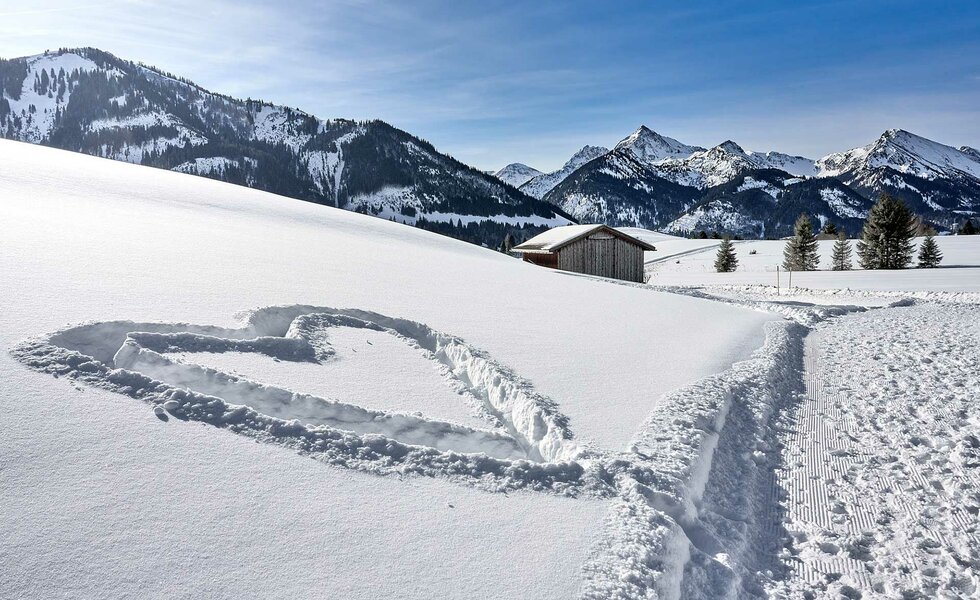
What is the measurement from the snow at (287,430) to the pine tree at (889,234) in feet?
193

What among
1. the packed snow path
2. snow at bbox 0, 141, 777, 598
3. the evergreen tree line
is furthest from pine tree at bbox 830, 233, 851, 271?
snow at bbox 0, 141, 777, 598

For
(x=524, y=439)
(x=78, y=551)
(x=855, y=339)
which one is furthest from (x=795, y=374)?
(x=78, y=551)

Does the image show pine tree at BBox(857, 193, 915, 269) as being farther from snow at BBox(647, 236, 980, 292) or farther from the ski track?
the ski track

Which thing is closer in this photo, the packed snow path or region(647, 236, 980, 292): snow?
the packed snow path

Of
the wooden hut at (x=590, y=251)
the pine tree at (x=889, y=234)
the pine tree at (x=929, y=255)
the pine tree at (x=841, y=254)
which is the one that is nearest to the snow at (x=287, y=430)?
the wooden hut at (x=590, y=251)

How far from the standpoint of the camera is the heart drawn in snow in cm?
475

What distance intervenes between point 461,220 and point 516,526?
631ft

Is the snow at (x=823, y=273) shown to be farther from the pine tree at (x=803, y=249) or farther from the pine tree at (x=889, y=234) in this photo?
the pine tree at (x=889, y=234)

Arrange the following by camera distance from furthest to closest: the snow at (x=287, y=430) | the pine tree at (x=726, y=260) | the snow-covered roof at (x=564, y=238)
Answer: the pine tree at (x=726, y=260)
the snow-covered roof at (x=564, y=238)
the snow at (x=287, y=430)

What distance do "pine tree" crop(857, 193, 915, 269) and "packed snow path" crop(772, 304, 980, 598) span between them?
56559 millimetres

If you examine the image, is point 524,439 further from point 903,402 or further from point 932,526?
point 903,402

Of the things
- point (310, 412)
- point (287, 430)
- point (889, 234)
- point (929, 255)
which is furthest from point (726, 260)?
point (287, 430)

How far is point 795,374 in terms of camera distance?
10180mm

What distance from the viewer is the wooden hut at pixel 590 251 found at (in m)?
34.8
